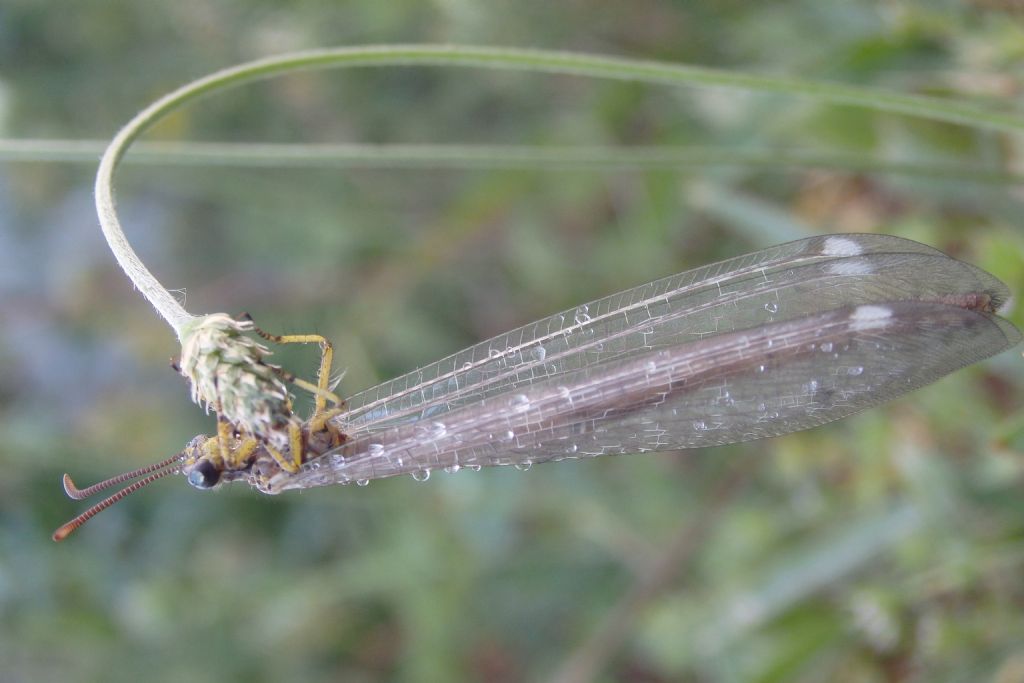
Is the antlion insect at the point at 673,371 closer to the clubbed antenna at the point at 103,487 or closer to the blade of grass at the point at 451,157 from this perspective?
the clubbed antenna at the point at 103,487

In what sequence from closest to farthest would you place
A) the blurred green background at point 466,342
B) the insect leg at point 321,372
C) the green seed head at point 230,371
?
the green seed head at point 230,371 < the insect leg at point 321,372 < the blurred green background at point 466,342

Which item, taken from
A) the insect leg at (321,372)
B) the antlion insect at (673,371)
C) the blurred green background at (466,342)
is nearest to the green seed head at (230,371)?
the antlion insect at (673,371)

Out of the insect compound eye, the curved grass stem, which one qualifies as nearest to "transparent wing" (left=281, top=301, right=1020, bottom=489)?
the insect compound eye

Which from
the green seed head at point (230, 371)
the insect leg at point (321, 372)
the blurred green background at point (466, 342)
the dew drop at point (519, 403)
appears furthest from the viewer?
the blurred green background at point (466, 342)

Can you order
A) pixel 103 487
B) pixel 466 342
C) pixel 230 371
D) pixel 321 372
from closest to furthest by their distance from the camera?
pixel 230 371
pixel 103 487
pixel 321 372
pixel 466 342

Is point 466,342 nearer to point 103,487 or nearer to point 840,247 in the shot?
point 103,487

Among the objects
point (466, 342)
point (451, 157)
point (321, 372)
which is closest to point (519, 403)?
point (321, 372)

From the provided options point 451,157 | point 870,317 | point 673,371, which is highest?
point 451,157
